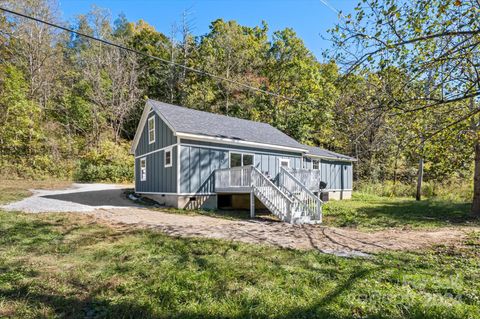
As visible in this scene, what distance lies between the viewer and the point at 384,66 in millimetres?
4828

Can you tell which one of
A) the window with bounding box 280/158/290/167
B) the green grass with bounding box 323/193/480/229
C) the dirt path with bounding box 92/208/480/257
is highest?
the window with bounding box 280/158/290/167

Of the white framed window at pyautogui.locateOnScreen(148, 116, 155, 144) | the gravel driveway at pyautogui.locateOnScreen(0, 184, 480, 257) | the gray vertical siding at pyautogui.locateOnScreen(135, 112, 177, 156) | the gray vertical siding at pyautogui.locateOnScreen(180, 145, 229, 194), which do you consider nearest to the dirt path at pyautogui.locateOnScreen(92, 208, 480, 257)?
the gravel driveway at pyautogui.locateOnScreen(0, 184, 480, 257)

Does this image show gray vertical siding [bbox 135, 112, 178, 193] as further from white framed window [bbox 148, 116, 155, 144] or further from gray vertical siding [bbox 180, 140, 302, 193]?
gray vertical siding [bbox 180, 140, 302, 193]

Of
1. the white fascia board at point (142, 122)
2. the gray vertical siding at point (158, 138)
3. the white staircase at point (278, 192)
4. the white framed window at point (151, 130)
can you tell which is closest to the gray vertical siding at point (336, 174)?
the white staircase at point (278, 192)

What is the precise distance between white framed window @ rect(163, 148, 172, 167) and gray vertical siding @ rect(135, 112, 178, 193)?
19cm

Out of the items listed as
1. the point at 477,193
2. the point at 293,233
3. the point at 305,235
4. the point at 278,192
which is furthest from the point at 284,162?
the point at 305,235

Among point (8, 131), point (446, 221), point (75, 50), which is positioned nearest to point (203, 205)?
point (446, 221)

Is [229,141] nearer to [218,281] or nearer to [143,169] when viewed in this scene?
[143,169]

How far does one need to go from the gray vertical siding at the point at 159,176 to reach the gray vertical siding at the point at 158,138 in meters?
0.36

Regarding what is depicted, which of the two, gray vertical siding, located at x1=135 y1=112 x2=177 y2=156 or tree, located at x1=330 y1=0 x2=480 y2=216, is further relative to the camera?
gray vertical siding, located at x1=135 y1=112 x2=177 y2=156

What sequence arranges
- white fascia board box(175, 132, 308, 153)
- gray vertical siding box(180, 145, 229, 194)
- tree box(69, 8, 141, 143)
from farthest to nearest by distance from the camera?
Answer: tree box(69, 8, 141, 143), gray vertical siding box(180, 145, 229, 194), white fascia board box(175, 132, 308, 153)

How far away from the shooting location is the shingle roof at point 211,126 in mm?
12992

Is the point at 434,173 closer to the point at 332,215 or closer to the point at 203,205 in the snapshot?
the point at 332,215

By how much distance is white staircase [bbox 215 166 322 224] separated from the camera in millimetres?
10047
